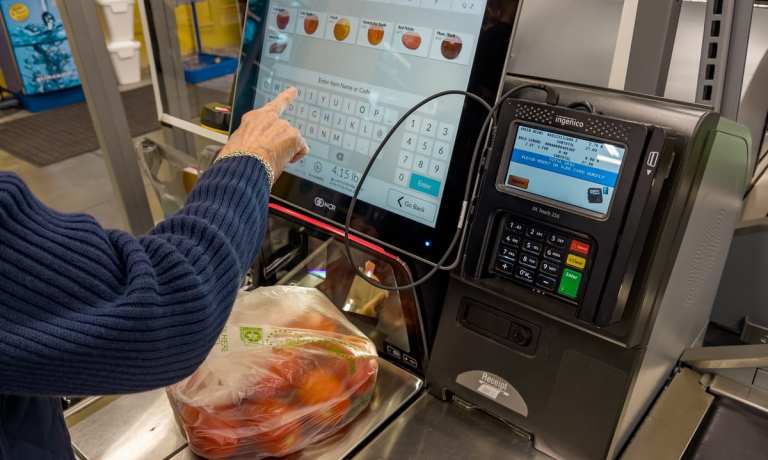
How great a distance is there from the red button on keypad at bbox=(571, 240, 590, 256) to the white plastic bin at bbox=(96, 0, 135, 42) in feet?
14.2

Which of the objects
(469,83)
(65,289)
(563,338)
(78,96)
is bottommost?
(78,96)

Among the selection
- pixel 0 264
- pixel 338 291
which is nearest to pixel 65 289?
pixel 0 264

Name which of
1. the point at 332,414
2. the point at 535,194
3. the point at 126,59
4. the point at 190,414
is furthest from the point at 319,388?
the point at 126,59

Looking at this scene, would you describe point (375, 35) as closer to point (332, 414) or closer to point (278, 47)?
point (278, 47)

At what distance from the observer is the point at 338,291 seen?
94 cm

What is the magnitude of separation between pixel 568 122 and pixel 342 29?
38 centimetres

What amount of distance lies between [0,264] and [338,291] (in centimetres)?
59

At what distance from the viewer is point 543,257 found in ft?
1.93

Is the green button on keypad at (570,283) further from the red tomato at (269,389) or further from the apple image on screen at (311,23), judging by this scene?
the apple image on screen at (311,23)

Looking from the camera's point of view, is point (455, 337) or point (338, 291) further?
point (338, 291)

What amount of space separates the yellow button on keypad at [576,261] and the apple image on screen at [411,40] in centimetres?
34

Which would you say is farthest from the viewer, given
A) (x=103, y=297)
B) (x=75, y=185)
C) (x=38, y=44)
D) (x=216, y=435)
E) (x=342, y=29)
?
(x=38, y=44)

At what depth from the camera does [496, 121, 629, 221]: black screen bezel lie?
53 centimetres

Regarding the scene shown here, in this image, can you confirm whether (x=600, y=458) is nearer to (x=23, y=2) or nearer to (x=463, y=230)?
(x=463, y=230)
